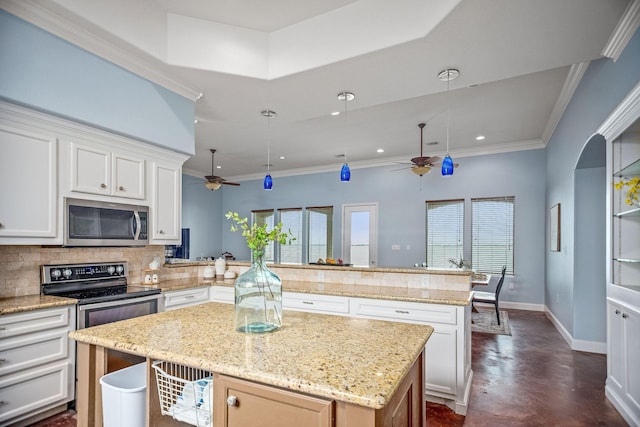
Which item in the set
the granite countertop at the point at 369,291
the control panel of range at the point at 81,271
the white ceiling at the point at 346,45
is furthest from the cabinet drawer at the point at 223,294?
the white ceiling at the point at 346,45

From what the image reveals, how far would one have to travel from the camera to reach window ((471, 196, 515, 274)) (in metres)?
6.37

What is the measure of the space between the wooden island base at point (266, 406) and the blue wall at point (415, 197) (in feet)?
18.6

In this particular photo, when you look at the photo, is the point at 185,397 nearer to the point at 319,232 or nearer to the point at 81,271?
the point at 81,271

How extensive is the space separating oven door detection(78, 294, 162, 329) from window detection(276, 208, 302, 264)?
5.31 meters

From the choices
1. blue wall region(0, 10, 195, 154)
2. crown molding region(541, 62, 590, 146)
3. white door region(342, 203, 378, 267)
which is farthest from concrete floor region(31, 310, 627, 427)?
white door region(342, 203, 378, 267)

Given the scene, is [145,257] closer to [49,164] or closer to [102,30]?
[49,164]

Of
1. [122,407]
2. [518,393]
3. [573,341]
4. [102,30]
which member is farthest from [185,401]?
[573,341]

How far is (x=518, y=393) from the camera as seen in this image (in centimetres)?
292

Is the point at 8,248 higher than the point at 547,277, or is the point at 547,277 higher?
the point at 8,248

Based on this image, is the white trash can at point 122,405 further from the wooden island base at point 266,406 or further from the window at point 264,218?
the window at point 264,218

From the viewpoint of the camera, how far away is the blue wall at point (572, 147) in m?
2.63

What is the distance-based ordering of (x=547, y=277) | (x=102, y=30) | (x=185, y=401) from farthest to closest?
(x=547, y=277), (x=102, y=30), (x=185, y=401)

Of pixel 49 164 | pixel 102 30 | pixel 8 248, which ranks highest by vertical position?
pixel 102 30

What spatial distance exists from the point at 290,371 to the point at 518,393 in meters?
2.75
